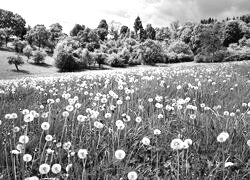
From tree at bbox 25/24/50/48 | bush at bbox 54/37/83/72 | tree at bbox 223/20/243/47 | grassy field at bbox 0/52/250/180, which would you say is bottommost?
grassy field at bbox 0/52/250/180

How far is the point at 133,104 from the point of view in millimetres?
4605

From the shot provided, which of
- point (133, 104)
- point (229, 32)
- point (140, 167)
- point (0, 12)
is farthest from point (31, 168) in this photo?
point (0, 12)

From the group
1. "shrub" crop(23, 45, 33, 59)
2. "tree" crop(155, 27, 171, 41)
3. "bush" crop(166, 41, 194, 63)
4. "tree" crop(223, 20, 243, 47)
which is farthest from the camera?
"tree" crop(155, 27, 171, 41)

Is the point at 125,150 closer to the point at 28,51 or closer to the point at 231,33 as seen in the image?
the point at 28,51

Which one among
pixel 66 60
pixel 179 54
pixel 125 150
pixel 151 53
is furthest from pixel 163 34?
pixel 125 150

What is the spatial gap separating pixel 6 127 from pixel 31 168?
126 cm

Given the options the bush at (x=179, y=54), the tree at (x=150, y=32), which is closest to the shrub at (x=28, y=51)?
the bush at (x=179, y=54)

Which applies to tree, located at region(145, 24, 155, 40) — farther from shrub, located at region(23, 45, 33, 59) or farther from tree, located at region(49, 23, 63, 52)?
shrub, located at region(23, 45, 33, 59)

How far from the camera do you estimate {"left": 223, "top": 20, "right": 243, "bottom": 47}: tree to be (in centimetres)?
9150

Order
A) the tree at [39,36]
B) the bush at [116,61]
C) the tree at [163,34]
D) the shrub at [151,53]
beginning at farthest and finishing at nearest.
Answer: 1. the tree at [163,34]
2. the tree at [39,36]
3. the shrub at [151,53]
4. the bush at [116,61]

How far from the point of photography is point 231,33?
9231cm

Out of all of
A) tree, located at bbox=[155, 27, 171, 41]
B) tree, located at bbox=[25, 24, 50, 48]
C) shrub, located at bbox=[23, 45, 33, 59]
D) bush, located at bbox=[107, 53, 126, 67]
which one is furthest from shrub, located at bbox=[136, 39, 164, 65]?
tree, located at bbox=[155, 27, 171, 41]

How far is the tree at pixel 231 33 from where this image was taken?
9150 cm

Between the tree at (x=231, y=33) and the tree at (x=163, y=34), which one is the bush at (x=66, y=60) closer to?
the tree at (x=231, y=33)
